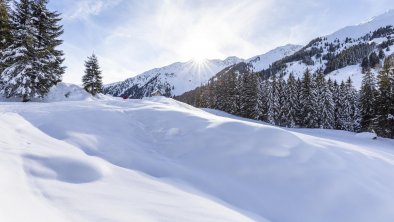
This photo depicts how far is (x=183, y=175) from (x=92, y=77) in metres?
47.2

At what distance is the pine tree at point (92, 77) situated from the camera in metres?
51.8

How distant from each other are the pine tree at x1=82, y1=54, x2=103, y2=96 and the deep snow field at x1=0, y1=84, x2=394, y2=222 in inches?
1628

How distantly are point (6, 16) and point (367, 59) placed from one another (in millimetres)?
169979

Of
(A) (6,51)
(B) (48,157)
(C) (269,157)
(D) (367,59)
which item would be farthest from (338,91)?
(D) (367,59)

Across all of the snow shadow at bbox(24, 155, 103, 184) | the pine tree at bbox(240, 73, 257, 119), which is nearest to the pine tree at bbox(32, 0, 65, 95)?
the snow shadow at bbox(24, 155, 103, 184)

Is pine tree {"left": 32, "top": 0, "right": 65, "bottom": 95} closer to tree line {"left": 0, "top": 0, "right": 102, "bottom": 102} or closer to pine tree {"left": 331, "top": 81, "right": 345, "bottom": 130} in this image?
tree line {"left": 0, "top": 0, "right": 102, "bottom": 102}

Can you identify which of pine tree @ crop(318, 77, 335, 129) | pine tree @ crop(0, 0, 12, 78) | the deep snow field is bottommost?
the deep snow field

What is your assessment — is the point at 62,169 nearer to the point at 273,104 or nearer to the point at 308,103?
the point at 308,103

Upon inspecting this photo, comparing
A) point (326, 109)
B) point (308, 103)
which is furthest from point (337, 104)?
point (308, 103)

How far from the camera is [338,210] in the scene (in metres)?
7.04

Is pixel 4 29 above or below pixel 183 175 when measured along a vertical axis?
above

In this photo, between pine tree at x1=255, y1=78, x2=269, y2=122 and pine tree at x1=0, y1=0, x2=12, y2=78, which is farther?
pine tree at x1=255, y1=78, x2=269, y2=122

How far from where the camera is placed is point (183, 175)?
327 inches

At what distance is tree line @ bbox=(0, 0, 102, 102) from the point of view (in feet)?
96.4
